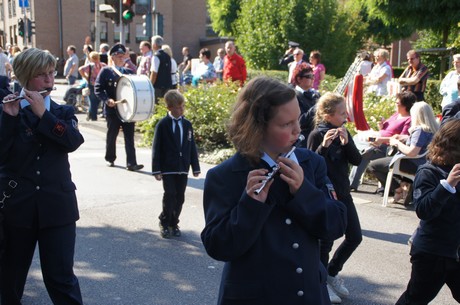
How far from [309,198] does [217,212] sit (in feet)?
1.33

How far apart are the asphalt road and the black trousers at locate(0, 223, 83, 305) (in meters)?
1.02

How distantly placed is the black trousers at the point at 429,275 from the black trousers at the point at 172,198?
3.28 metres

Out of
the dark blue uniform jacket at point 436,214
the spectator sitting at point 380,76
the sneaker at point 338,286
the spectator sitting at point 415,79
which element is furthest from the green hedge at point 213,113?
the dark blue uniform jacket at point 436,214

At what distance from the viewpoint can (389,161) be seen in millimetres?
8367

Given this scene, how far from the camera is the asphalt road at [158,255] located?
194 inches

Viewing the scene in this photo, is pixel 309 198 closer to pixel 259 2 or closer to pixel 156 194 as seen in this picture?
pixel 156 194

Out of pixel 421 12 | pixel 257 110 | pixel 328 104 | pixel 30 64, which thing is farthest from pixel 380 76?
pixel 257 110

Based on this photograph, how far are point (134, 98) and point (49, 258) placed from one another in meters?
6.25

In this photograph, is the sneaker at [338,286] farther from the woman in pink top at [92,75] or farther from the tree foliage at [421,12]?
the tree foliage at [421,12]

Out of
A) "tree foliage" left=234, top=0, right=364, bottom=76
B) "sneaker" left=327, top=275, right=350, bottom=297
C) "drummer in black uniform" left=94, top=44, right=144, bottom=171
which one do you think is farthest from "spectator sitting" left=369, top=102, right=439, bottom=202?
"tree foliage" left=234, top=0, right=364, bottom=76

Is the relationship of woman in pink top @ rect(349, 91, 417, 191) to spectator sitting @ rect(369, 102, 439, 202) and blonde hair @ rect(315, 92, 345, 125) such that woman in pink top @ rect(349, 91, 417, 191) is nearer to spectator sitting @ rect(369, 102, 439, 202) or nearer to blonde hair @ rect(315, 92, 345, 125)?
spectator sitting @ rect(369, 102, 439, 202)

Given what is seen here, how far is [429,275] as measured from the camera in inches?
144

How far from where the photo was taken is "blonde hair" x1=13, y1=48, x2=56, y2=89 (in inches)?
143

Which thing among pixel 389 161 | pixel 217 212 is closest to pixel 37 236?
pixel 217 212
